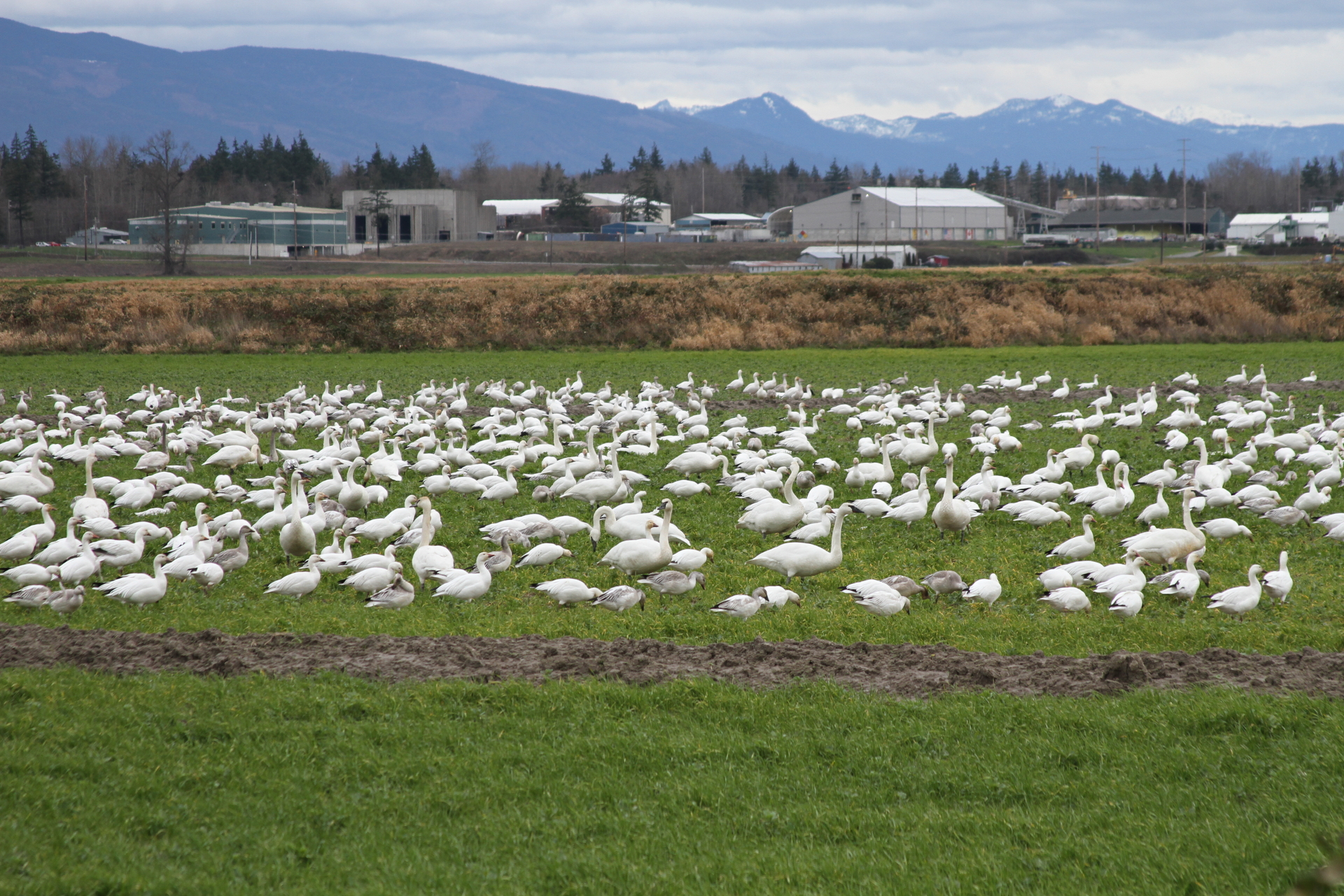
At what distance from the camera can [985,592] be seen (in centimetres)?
1061

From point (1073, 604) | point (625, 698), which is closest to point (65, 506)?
point (625, 698)

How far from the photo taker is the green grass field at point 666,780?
18.6 feet

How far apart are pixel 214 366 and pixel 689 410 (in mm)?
20010

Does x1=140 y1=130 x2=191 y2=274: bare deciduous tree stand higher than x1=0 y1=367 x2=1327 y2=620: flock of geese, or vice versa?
x1=140 y1=130 x2=191 y2=274: bare deciduous tree

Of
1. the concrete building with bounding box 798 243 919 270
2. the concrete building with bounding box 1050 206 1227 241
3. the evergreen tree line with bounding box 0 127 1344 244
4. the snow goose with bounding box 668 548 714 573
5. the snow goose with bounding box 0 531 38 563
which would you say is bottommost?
the snow goose with bounding box 668 548 714 573

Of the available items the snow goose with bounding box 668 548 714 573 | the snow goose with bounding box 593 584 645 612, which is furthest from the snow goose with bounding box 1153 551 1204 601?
the snow goose with bounding box 593 584 645 612

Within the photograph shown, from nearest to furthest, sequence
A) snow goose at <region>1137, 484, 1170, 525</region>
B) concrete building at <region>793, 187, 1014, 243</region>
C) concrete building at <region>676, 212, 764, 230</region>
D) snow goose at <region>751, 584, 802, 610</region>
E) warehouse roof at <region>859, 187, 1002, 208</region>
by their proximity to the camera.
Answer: snow goose at <region>751, 584, 802, 610</region>, snow goose at <region>1137, 484, 1170, 525</region>, concrete building at <region>793, 187, 1014, 243</region>, warehouse roof at <region>859, 187, 1002, 208</region>, concrete building at <region>676, 212, 764, 230</region>

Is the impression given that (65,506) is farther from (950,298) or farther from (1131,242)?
(1131,242)

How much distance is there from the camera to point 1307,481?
17.0 meters

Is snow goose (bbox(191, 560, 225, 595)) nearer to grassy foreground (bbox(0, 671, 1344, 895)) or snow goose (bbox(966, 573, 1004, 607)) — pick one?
grassy foreground (bbox(0, 671, 1344, 895))

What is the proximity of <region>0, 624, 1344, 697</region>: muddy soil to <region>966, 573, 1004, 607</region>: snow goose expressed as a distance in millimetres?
1833

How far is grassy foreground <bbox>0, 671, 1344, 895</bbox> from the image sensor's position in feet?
18.6

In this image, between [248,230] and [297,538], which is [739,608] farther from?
[248,230]

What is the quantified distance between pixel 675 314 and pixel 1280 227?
92986mm
